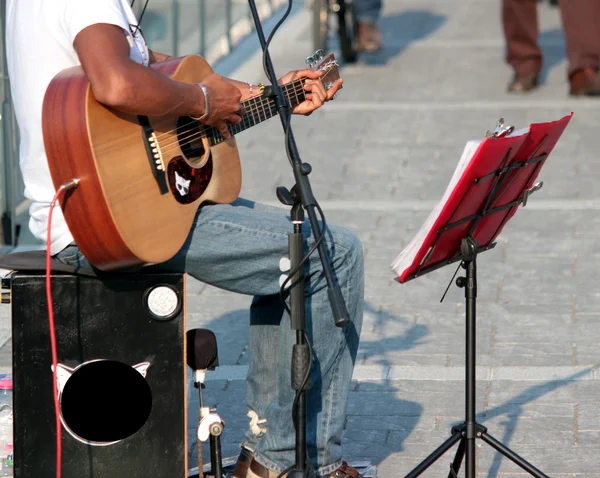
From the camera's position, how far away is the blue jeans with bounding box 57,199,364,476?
313 centimetres

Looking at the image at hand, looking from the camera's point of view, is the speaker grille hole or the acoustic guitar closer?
the acoustic guitar

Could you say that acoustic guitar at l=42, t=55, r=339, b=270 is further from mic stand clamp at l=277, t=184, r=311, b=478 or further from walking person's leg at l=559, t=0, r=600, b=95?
walking person's leg at l=559, t=0, r=600, b=95

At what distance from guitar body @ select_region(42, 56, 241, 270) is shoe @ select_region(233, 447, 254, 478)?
768 mm

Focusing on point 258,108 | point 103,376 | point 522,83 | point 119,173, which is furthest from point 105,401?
point 522,83

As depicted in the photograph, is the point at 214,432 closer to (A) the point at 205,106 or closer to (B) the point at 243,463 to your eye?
(B) the point at 243,463

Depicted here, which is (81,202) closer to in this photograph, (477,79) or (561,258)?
(561,258)

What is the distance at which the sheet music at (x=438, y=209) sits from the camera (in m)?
2.80

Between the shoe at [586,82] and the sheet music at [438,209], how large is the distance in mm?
6198

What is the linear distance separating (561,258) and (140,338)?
3.21 meters

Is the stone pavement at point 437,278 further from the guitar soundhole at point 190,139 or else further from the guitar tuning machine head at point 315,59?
the guitar tuning machine head at point 315,59

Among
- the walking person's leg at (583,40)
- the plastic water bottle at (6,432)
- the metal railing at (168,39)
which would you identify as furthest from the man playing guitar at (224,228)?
the walking person's leg at (583,40)

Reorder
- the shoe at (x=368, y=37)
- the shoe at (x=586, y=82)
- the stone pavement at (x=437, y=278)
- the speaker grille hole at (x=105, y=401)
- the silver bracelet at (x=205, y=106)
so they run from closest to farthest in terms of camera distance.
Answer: the silver bracelet at (x=205, y=106)
the speaker grille hole at (x=105, y=401)
the stone pavement at (x=437, y=278)
the shoe at (x=586, y=82)
the shoe at (x=368, y=37)

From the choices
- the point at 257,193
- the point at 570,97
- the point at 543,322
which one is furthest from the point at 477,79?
the point at 543,322

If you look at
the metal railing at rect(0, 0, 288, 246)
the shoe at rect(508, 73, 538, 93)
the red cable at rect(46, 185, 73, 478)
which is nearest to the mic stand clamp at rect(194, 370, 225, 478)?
the red cable at rect(46, 185, 73, 478)
